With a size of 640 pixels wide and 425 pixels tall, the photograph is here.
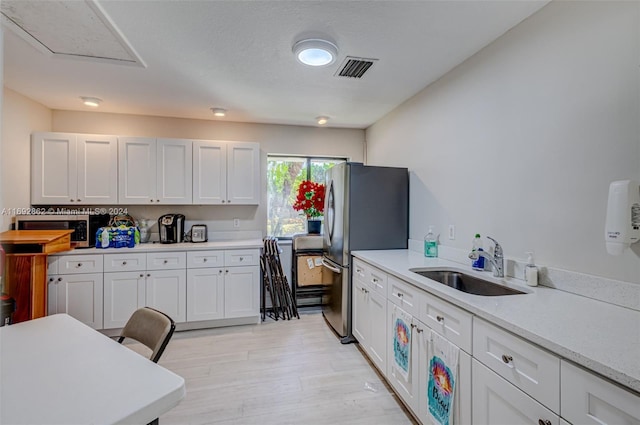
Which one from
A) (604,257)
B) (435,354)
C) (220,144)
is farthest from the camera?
(220,144)

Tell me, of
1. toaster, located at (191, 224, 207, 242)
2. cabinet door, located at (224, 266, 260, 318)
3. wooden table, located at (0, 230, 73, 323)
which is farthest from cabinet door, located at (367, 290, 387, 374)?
wooden table, located at (0, 230, 73, 323)

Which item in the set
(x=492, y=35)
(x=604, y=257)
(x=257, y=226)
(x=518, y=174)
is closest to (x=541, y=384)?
(x=604, y=257)

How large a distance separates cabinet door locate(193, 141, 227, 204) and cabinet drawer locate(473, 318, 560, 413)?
315 cm

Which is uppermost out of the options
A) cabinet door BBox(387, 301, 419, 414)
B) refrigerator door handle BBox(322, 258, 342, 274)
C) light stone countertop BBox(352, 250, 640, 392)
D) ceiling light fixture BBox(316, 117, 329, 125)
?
ceiling light fixture BBox(316, 117, 329, 125)

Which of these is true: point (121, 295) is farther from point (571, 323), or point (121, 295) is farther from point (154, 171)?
point (571, 323)

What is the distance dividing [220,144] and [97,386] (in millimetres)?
3119

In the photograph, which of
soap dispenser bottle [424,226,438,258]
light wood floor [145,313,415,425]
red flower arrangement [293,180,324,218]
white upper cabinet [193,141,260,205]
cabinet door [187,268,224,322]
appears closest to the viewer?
light wood floor [145,313,415,425]

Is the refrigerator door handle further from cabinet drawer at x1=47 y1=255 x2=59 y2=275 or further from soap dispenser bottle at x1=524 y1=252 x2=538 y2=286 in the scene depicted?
cabinet drawer at x1=47 y1=255 x2=59 y2=275

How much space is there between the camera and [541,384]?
3.41 feet

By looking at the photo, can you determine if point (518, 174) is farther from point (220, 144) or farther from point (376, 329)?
point (220, 144)

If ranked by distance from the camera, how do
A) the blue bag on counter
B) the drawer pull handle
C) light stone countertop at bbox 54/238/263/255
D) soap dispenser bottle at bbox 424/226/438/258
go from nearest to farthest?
the drawer pull handle < soap dispenser bottle at bbox 424/226/438/258 < light stone countertop at bbox 54/238/263/255 < the blue bag on counter

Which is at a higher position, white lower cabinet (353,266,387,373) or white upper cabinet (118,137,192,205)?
white upper cabinet (118,137,192,205)

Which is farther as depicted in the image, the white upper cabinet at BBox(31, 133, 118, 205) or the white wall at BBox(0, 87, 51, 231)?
the white upper cabinet at BBox(31, 133, 118, 205)

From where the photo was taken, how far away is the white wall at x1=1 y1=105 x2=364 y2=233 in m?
2.98
